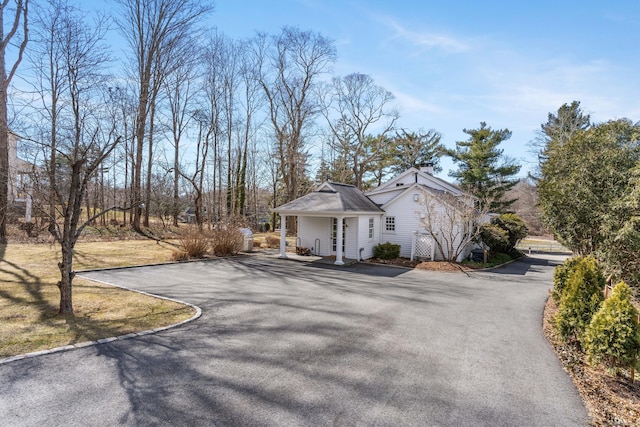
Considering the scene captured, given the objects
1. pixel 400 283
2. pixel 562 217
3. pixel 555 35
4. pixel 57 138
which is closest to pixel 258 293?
pixel 400 283

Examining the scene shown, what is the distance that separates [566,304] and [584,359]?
40.9 inches

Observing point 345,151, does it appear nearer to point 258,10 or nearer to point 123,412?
point 258,10

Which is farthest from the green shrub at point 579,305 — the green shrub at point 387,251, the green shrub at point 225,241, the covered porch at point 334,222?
the green shrub at point 225,241

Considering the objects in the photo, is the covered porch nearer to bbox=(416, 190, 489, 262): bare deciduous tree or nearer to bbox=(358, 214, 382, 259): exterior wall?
bbox=(358, 214, 382, 259): exterior wall

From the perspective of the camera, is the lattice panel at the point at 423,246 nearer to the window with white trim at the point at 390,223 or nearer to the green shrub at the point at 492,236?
the window with white trim at the point at 390,223

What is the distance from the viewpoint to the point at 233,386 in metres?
4.44

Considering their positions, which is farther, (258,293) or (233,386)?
(258,293)

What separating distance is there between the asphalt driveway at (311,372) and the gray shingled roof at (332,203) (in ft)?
24.4

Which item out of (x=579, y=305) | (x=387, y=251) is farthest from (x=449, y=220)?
(x=579, y=305)

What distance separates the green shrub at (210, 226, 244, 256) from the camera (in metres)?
16.7

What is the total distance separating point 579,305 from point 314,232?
13.3m

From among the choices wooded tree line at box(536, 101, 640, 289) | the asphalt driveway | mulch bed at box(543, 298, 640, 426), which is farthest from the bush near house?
mulch bed at box(543, 298, 640, 426)

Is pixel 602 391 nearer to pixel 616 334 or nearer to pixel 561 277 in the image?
pixel 616 334

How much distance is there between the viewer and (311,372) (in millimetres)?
4922
